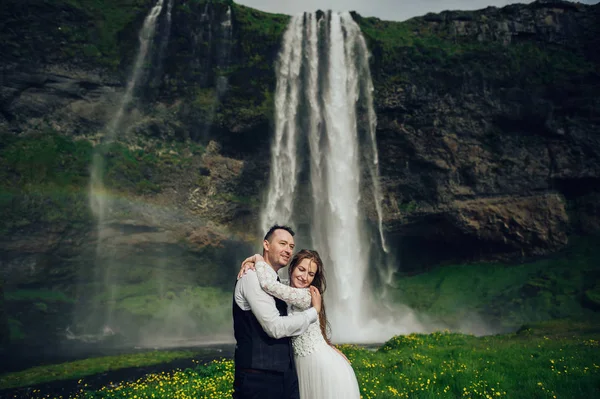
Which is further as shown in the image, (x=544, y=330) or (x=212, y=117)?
(x=212, y=117)

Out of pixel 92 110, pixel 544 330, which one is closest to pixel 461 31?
pixel 544 330

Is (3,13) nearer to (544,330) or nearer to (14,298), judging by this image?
(14,298)

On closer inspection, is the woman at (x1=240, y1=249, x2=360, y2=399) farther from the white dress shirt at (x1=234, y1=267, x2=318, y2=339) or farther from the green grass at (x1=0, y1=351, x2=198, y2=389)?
the green grass at (x1=0, y1=351, x2=198, y2=389)

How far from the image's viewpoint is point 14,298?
30.4 metres

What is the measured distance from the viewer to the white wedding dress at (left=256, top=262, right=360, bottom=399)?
450 cm

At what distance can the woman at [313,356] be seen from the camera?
4574mm

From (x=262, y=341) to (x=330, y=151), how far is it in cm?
3349

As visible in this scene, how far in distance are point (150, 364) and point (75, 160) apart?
20.7 metres

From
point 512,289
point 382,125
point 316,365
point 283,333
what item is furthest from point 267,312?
point 512,289

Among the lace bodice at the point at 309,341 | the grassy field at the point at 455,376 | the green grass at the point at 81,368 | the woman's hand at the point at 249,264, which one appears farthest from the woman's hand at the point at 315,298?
the green grass at the point at 81,368

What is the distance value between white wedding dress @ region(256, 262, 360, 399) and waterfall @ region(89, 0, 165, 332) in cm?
3201

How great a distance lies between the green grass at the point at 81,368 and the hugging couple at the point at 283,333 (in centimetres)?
1584

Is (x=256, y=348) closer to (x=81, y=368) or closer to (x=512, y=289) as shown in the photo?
(x=81, y=368)

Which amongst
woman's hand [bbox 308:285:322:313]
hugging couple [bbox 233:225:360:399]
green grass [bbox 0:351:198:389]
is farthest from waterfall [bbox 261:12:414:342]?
woman's hand [bbox 308:285:322:313]
